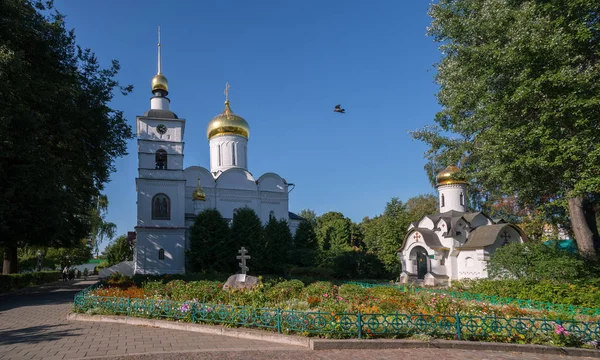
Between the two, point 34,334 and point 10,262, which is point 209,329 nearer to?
point 34,334

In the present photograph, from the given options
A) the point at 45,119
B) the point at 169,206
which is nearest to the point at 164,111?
the point at 169,206

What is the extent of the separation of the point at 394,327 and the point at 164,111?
24325mm

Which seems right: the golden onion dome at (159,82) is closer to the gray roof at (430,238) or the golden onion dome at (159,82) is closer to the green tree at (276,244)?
the green tree at (276,244)

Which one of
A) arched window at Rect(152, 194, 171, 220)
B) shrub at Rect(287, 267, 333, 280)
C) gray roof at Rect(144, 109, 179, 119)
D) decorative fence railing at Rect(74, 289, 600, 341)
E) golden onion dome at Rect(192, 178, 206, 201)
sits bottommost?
shrub at Rect(287, 267, 333, 280)

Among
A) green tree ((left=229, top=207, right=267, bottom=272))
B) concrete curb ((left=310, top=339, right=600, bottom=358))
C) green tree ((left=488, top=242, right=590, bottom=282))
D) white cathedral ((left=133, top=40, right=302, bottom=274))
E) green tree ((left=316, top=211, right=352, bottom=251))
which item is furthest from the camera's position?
green tree ((left=316, top=211, right=352, bottom=251))

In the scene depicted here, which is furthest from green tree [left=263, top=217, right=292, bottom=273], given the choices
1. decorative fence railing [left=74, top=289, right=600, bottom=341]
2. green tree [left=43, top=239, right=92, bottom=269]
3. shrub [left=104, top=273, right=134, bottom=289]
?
green tree [left=43, top=239, right=92, bottom=269]

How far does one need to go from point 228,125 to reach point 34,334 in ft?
85.8

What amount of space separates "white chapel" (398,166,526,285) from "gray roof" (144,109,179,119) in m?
17.2

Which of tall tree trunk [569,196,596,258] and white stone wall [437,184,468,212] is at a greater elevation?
white stone wall [437,184,468,212]

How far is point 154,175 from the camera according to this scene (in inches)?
1054

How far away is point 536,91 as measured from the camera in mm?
11445

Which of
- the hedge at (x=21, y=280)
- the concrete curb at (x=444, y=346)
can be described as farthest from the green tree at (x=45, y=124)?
the concrete curb at (x=444, y=346)

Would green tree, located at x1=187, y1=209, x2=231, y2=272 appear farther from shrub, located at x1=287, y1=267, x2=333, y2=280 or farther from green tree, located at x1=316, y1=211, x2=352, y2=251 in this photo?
green tree, located at x1=316, y1=211, x2=352, y2=251

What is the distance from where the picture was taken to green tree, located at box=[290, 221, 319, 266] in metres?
29.8
